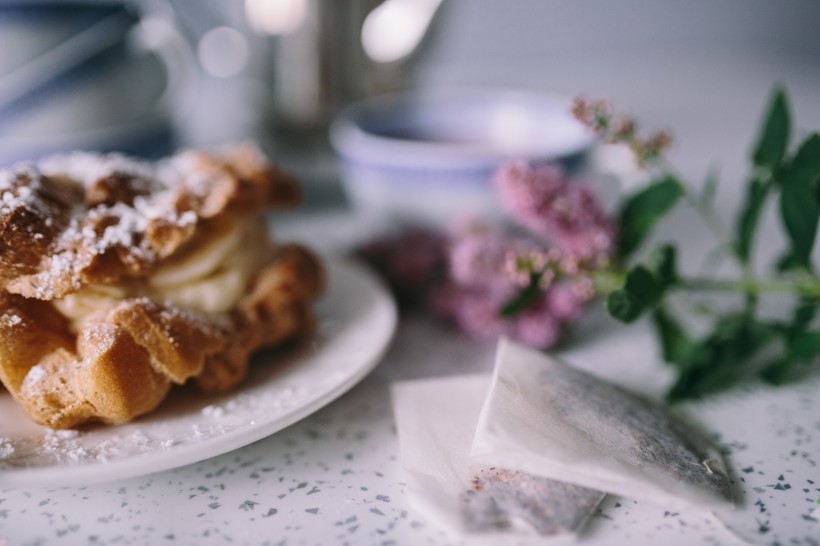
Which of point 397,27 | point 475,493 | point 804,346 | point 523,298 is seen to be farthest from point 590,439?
point 397,27

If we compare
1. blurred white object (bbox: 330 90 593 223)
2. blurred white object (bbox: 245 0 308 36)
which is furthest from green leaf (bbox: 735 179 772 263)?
blurred white object (bbox: 245 0 308 36)

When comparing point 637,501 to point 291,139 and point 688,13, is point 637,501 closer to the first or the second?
point 291,139

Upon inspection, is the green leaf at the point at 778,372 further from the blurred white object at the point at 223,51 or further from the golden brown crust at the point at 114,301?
the blurred white object at the point at 223,51

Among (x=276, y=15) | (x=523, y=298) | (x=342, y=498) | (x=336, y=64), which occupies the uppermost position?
(x=276, y=15)

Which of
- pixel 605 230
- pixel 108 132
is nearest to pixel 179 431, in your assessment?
pixel 605 230

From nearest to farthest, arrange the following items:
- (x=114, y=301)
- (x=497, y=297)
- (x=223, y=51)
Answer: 1. (x=114, y=301)
2. (x=497, y=297)
3. (x=223, y=51)

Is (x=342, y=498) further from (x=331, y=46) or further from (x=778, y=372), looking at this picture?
(x=331, y=46)
